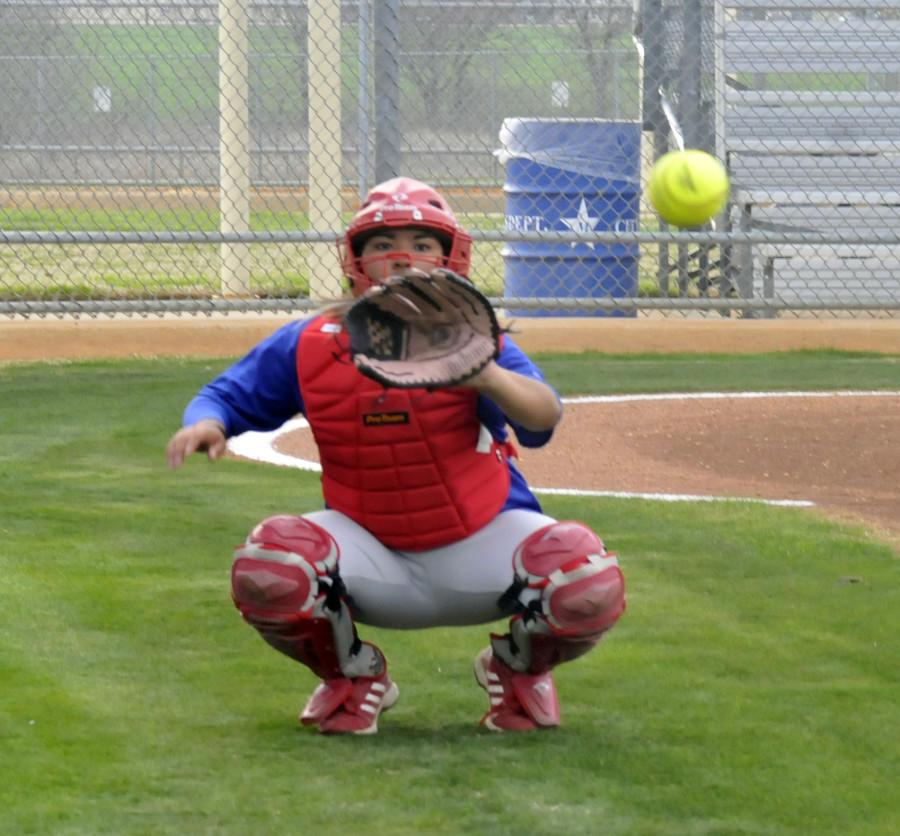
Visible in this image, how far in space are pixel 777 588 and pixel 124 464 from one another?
273cm

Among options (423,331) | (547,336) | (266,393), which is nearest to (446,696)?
(266,393)

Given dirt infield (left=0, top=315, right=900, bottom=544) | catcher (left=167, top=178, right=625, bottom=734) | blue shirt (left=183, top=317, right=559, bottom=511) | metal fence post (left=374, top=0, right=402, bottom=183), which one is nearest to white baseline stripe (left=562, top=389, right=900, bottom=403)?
dirt infield (left=0, top=315, right=900, bottom=544)

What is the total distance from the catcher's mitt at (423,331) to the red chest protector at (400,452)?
0.15 meters

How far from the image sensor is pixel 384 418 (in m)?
3.36

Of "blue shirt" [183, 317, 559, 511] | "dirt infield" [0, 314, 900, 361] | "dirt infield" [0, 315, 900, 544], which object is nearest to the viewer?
"blue shirt" [183, 317, 559, 511]

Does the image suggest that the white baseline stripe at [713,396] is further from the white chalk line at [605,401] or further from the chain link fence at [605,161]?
the chain link fence at [605,161]

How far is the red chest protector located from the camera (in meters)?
Result: 3.36

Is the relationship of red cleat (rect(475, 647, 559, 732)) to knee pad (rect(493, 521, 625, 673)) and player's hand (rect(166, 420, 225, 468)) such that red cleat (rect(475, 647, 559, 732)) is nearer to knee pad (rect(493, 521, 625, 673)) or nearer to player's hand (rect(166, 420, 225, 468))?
knee pad (rect(493, 521, 625, 673))

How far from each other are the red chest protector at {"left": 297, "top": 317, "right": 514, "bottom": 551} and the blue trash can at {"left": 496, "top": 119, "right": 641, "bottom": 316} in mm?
7703

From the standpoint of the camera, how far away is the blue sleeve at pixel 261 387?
353 centimetres

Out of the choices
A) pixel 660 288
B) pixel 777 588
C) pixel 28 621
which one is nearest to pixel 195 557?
pixel 28 621

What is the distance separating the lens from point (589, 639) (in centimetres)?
326

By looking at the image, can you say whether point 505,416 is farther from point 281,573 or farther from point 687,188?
point 687,188

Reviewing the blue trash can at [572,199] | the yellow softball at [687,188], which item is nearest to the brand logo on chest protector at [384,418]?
the yellow softball at [687,188]
